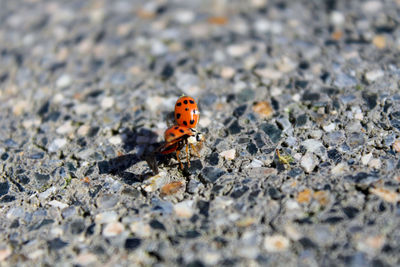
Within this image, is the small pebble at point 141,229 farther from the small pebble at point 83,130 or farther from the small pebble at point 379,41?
the small pebble at point 379,41

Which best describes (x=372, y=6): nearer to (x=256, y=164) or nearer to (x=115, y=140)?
(x=256, y=164)

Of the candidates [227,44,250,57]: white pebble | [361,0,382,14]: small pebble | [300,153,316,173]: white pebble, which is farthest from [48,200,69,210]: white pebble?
[361,0,382,14]: small pebble

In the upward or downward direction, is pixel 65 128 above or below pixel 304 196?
above

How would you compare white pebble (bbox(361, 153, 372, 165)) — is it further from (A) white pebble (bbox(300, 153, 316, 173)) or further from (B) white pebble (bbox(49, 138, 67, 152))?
(B) white pebble (bbox(49, 138, 67, 152))

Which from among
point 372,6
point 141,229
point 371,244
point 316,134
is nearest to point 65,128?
point 141,229

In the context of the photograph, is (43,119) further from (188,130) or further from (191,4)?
(191,4)

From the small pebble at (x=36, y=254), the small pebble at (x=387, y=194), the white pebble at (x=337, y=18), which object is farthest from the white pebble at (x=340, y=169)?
the white pebble at (x=337, y=18)

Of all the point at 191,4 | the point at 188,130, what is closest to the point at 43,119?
the point at 188,130
